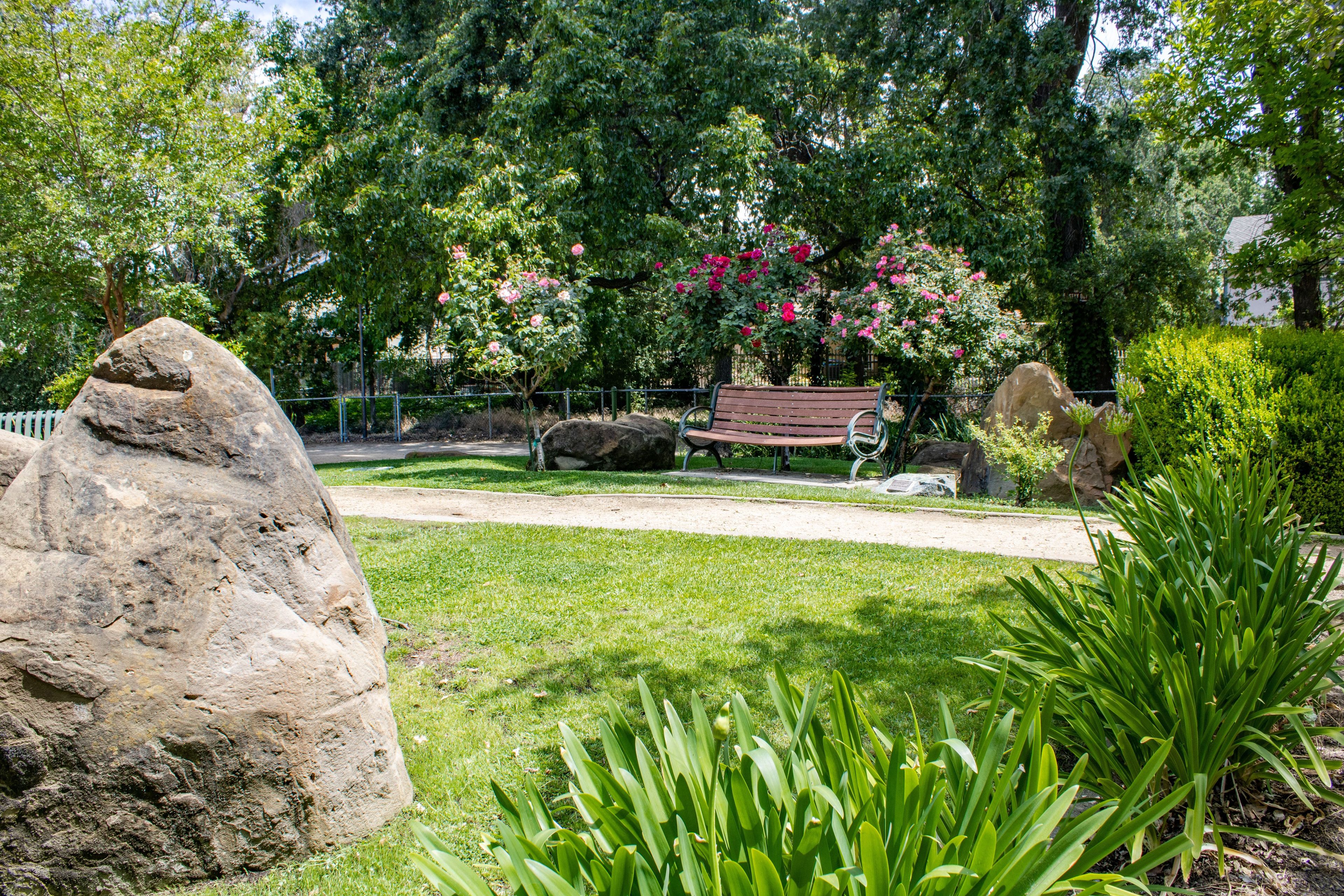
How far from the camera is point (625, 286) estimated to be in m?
17.9

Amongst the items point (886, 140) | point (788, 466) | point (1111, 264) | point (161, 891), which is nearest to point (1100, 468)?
point (788, 466)

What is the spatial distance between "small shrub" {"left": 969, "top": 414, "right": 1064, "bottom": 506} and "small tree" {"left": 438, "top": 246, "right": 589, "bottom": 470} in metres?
5.22

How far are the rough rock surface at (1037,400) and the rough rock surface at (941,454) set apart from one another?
2296mm

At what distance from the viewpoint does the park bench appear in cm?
1051

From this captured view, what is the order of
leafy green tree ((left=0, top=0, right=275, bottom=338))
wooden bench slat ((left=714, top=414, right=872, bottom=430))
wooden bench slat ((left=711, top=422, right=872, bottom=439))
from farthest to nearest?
leafy green tree ((left=0, top=0, right=275, bottom=338))
wooden bench slat ((left=714, top=414, right=872, bottom=430))
wooden bench slat ((left=711, top=422, right=872, bottom=439))

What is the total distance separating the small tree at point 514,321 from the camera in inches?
413

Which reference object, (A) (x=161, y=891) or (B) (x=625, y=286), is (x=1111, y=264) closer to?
(B) (x=625, y=286)

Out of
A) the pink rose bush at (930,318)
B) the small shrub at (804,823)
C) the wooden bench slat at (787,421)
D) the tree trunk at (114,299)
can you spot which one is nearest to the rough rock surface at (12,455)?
the small shrub at (804,823)

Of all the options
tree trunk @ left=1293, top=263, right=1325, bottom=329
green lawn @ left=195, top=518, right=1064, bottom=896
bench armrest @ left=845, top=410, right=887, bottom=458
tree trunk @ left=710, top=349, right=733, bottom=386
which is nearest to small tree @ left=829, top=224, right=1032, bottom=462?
bench armrest @ left=845, top=410, right=887, bottom=458

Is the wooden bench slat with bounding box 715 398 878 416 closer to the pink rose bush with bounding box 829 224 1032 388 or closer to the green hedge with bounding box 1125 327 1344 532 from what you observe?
the pink rose bush with bounding box 829 224 1032 388

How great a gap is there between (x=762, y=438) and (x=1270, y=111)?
8.51 metres

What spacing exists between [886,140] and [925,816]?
1456cm

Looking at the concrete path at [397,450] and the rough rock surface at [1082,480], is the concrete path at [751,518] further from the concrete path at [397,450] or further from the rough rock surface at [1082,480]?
the concrete path at [397,450]

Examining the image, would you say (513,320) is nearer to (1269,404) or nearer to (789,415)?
(789,415)
